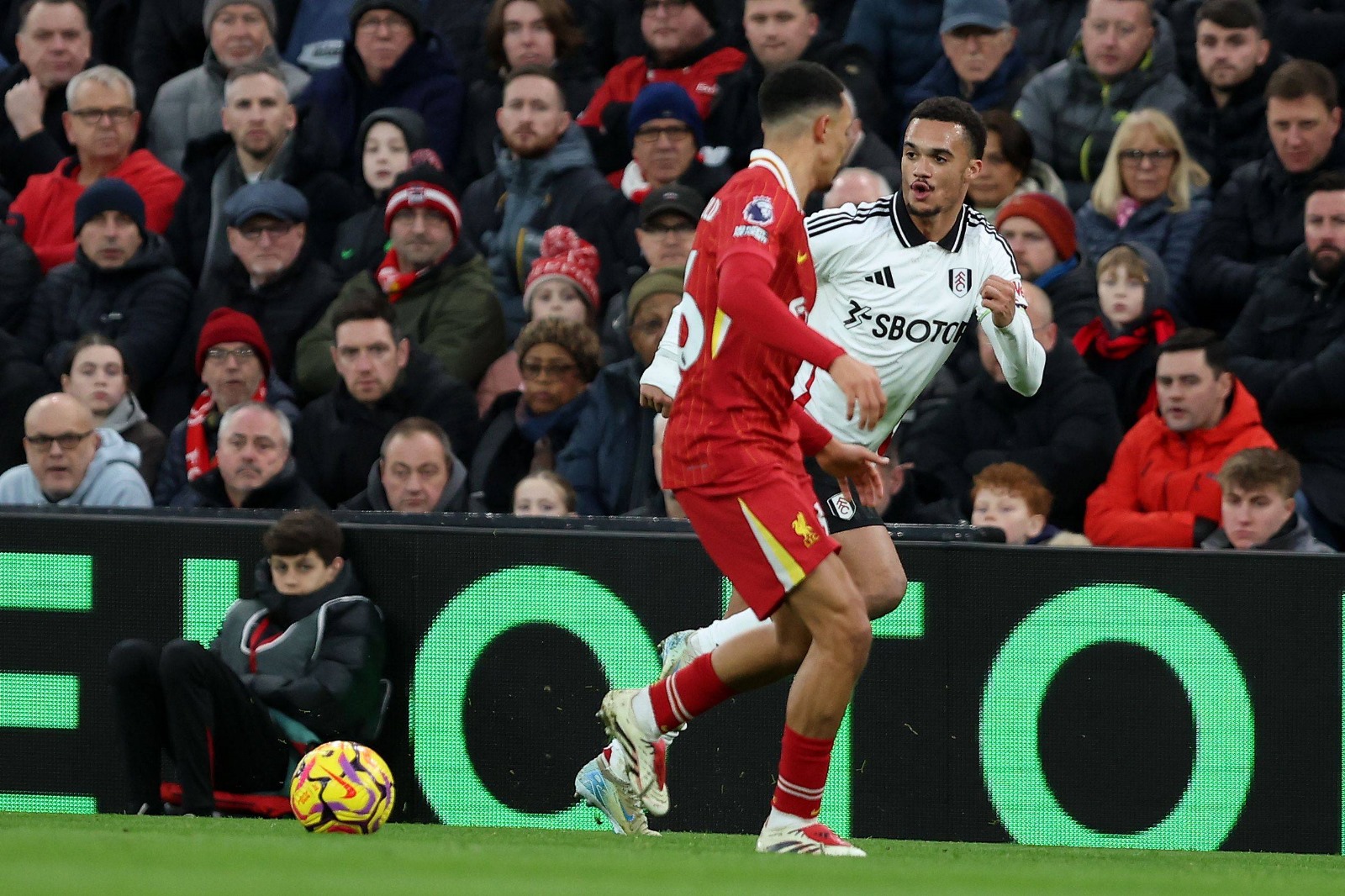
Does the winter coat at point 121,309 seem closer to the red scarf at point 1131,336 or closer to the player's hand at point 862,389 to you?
the red scarf at point 1131,336

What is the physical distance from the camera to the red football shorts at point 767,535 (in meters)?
6.49

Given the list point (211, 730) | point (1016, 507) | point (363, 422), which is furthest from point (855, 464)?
point (363, 422)

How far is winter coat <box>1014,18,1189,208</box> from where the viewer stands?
434 inches

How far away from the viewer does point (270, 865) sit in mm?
5582

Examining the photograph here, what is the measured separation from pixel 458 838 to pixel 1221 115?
5712 millimetres

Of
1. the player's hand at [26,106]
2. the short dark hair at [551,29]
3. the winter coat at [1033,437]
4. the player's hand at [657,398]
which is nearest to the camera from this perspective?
the player's hand at [657,398]

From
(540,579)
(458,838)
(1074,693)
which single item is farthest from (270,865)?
(1074,693)

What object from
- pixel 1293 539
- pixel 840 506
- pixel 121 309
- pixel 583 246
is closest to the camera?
pixel 840 506

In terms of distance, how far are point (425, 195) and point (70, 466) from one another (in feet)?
7.62

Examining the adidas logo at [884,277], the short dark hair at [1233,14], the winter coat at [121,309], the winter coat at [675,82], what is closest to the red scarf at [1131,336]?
the short dark hair at [1233,14]

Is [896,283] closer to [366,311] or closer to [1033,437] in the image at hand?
[1033,437]

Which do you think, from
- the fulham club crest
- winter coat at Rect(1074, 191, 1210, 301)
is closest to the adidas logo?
the fulham club crest

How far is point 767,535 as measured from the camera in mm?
6504

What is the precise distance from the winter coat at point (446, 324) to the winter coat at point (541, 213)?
0.78ft
